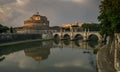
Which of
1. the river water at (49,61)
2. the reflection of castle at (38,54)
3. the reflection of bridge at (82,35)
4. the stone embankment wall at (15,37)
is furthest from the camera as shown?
the reflection of bridge at (82,35)

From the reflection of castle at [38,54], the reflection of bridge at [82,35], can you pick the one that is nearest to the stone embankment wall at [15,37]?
the reflection of bridge at [82,35]

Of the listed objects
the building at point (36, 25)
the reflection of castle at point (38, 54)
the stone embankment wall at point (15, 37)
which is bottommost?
the reflection of castle at point (38, 54)

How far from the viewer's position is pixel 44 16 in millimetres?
116438

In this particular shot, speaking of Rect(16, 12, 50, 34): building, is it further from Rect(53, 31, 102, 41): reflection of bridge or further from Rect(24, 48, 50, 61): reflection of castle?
Rect(24, 48, 50, 61): reflection of castle

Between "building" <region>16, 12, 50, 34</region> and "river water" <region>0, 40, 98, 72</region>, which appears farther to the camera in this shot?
"building" <region>16, 12, 50, 34</region>

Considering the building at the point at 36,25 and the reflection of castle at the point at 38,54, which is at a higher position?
the building at the point at 36,25

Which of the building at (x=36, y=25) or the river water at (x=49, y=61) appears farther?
the building at (x=36, y=25)

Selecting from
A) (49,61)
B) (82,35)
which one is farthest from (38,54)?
(82,35)

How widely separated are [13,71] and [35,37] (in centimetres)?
6243

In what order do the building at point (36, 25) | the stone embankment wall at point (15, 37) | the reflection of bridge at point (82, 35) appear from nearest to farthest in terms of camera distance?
1. the stone embankment wall at point (15, 37)
2. the reflection of bridge at point (82, 35)
3. the building at point (36, 25)

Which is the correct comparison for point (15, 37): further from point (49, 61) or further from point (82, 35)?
point (49, 61)

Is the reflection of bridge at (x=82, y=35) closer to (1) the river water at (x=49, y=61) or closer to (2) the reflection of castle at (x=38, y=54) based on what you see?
(2) the reflection of castle at (x=38, y=54)

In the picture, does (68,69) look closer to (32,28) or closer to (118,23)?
(118,23)

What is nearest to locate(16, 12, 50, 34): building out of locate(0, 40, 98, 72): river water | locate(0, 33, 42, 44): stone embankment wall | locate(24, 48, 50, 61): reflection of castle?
locate(0, 33, 42, 44): stone embankment wall
